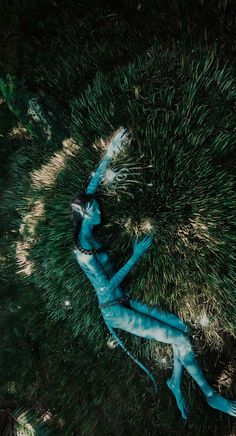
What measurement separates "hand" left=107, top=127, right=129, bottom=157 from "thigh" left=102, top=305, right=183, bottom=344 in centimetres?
130

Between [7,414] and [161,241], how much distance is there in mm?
2898

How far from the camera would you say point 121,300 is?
10.1 feet

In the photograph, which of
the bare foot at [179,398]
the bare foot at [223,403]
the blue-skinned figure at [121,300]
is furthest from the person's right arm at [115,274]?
the bare foot at [223,403]

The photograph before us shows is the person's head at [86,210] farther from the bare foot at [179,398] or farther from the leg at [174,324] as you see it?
the bare foot at [179,398]

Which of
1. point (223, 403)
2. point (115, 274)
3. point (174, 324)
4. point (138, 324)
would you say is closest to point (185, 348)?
point (174, 324)

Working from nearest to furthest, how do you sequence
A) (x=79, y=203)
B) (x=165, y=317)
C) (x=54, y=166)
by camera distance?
(x=79, y=203) < (x=165, y=317) < (x=54, y=166)

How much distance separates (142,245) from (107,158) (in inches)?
30.4

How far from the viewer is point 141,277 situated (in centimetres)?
326

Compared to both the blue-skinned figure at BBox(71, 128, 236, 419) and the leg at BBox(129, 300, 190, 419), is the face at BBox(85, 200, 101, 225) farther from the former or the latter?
the leg at BBox(129, 300, 190, 419)

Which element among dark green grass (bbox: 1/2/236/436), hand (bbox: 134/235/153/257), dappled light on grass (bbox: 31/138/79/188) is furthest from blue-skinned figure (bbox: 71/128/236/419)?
dappled light on grass (bbox: 31/138/79/188)

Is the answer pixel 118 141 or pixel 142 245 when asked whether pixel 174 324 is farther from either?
pixel 118 141

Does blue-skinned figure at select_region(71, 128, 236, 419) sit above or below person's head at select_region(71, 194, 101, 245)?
below

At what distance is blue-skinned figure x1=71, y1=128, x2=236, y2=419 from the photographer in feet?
9.64

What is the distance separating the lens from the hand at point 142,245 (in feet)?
10.0
